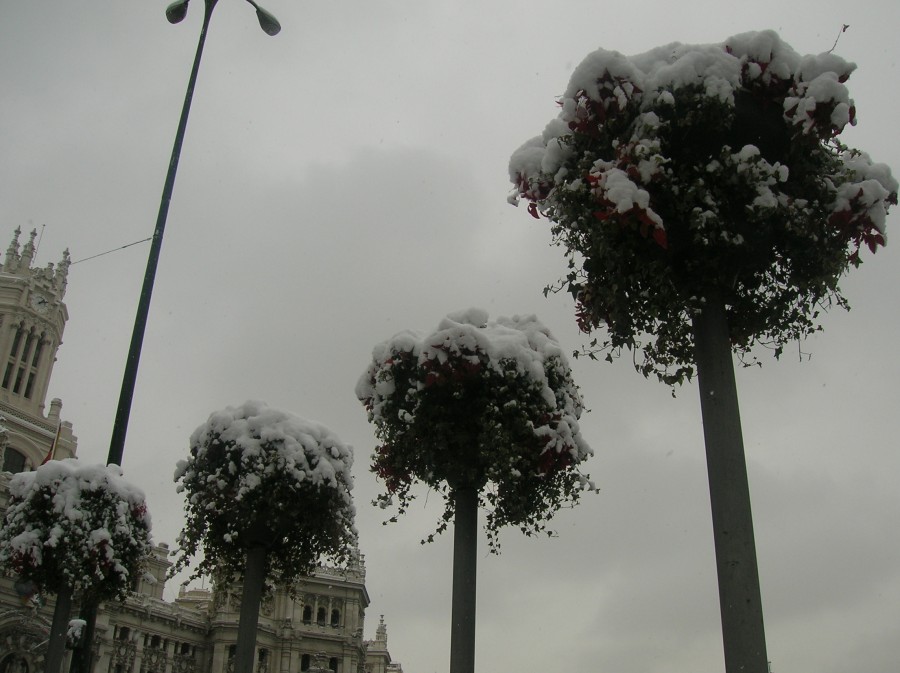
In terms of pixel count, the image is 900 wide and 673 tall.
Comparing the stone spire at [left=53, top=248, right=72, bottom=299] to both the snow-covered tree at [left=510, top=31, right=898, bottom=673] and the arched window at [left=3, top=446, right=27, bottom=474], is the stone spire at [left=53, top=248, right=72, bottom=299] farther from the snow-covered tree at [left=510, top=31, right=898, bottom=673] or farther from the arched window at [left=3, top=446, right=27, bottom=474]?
the snow-covered tree at [left=510, top=31, right=898, bottom=673]

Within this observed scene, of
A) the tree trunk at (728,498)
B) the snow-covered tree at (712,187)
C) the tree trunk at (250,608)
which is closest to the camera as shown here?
the tree trunk at (728,498)

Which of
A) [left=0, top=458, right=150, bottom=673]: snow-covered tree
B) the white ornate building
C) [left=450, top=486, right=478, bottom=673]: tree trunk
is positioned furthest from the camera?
the white ornate building

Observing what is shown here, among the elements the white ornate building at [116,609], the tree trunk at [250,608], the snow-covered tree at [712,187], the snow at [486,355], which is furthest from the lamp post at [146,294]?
the white ornate building at [116,609]

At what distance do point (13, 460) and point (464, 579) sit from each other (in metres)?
47.7

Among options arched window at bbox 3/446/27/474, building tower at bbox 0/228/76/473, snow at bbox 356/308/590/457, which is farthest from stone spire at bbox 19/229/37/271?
snow at bbox 356/308/590/457

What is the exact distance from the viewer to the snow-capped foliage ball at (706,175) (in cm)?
603

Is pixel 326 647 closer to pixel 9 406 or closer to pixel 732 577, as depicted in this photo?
pixel 9 406

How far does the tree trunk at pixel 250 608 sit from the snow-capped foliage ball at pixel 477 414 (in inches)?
Result: 129

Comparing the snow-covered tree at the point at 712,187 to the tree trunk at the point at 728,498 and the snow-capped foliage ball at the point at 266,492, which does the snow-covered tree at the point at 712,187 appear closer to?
the tree trunk at the point at 728,498

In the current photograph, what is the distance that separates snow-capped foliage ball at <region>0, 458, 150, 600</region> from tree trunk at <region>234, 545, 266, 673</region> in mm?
2933

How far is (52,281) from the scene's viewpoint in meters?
57.5

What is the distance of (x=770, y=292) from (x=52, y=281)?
59068 millimetres

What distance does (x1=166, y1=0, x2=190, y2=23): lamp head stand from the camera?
39.6 ft

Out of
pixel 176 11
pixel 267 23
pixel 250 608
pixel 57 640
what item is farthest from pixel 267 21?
pixel 57 640
